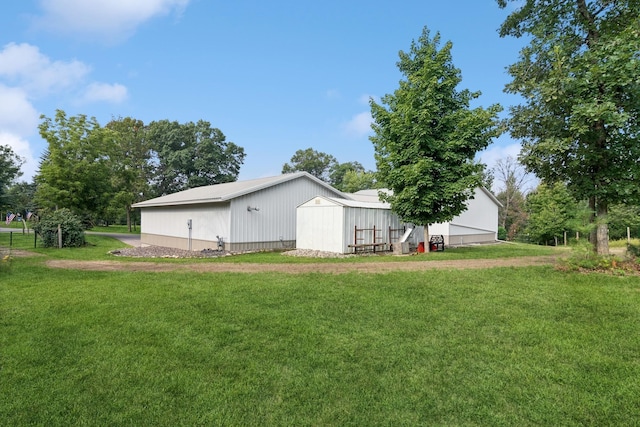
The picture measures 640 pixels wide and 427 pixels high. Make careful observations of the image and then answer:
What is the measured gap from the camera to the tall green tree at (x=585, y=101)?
26.7ft

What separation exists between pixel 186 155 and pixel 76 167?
1569cm

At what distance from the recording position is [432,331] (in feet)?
15.3

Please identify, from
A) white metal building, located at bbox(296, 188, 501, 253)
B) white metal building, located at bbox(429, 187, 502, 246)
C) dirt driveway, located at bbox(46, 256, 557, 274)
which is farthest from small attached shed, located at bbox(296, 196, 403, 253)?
white metal building, located at bbox(429, 187, 502, 246)

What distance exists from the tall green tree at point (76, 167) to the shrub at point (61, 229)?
9.36 m

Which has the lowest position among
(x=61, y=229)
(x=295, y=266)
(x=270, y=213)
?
(x=295, y=266)

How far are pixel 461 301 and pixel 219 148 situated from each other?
42.9m

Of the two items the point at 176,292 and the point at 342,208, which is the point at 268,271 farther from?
the point at 342,208

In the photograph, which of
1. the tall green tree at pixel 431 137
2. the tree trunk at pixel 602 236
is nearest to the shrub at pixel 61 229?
the tall green tree at pixel 431 137

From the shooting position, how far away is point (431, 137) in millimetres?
13734

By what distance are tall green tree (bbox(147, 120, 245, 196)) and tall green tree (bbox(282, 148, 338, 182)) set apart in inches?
696

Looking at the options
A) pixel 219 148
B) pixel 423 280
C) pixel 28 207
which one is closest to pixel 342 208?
pixel 423 280

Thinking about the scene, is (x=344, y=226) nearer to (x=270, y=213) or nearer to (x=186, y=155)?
(x=270, y=213)

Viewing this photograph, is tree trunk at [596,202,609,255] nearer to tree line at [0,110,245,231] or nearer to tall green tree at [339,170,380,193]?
tree line at [0,110,245,231]

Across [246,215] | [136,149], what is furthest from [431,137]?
[136,149]
